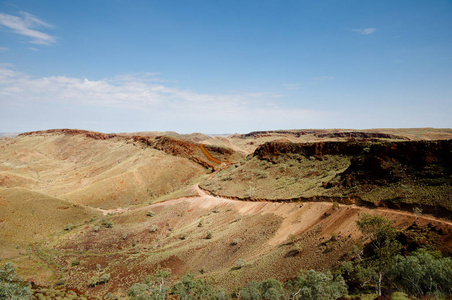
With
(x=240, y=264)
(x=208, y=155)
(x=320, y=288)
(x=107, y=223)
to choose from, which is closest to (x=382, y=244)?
(x=320, y=288)

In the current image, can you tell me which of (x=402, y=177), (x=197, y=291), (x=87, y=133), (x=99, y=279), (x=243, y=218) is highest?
(x=87, y=133)

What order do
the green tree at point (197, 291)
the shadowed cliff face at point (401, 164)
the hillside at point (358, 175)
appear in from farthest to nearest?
the shadowed cliff face at point (401, 164)
the hillside at point (358, 175)
the green tree at point (197, 291)

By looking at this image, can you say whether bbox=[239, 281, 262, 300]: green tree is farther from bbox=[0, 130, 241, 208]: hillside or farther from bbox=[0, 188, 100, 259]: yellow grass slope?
bbox=[0, 130, 241, 208]: hillside

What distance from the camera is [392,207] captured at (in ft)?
55.6

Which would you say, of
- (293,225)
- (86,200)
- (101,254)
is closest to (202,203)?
(101,254)

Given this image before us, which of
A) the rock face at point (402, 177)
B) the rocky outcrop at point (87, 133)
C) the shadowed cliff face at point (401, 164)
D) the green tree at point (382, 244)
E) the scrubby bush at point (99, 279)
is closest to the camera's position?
the green tree at point (382, 244)

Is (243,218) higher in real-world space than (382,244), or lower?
lower

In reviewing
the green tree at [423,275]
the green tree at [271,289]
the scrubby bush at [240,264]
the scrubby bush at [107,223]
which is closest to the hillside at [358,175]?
the green tree at [423,275]

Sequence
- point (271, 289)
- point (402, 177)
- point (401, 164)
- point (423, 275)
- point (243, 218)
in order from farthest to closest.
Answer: point (243, 218), point (401, 164), point (402, 177), point (271, 289), point (423, 275)

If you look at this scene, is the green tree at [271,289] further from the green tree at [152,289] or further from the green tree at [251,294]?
the green tree at [152,289]

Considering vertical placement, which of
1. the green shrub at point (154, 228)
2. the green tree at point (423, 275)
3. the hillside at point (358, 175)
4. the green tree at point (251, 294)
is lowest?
the green shrub at point (154, 228)

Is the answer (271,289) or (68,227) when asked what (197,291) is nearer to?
(271,289)

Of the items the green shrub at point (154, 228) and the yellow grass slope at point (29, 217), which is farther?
the green shrub at point (154, 228)

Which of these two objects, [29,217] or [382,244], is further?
[29,217]
